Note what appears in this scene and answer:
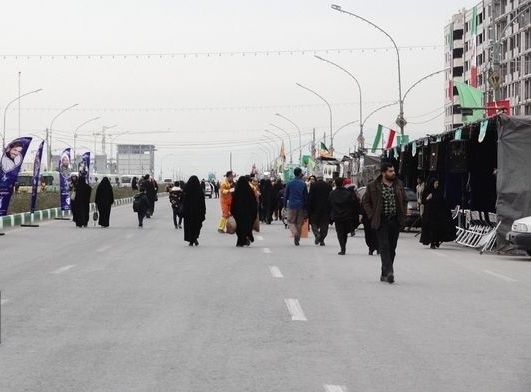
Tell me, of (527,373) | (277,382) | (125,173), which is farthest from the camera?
(125,173)

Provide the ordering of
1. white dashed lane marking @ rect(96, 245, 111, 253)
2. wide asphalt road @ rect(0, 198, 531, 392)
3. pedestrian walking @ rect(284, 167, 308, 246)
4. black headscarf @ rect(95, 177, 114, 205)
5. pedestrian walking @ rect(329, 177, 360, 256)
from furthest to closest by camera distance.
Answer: black headscarf @ rect(95, 177, 114, 205) → pedestrian walking @ rect(284, 167, 308, 246) → white dashed lane marking @ rect(96, 245, 111, 253) → pedestrian walking @ rect(329, 177, 360, 256) → wide asphalt road @ rect(0, 198, 531, 392)

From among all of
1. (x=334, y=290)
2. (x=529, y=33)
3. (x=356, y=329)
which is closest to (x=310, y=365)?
(x=356, y=329)

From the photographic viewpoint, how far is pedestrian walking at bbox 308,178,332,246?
88.6 ft

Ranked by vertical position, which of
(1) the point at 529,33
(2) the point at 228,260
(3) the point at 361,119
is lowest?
(2) the point at 228,260

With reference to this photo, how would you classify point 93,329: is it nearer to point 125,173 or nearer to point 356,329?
point 356,329

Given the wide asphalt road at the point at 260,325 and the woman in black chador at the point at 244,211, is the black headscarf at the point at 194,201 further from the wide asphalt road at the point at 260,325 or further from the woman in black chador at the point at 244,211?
the wide asphalt road at the point at 260,325

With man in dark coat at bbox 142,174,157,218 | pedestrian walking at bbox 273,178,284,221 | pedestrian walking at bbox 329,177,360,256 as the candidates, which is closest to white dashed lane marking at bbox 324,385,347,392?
pedestrian walking at bbox 329,177,360,256

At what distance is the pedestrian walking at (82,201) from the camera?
3672 centimetres

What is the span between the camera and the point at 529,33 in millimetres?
100688

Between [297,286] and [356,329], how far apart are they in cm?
463

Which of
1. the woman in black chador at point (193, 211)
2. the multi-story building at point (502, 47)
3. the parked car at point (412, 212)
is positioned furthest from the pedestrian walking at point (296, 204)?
the multi-story building at point (502, 47)

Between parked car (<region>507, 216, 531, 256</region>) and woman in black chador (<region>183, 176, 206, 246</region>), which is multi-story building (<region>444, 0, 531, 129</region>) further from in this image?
parked car (<region>507, 216, 531, 256</region>)

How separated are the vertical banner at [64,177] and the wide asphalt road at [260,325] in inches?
965

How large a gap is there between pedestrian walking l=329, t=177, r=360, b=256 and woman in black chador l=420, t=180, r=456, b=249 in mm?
2939
